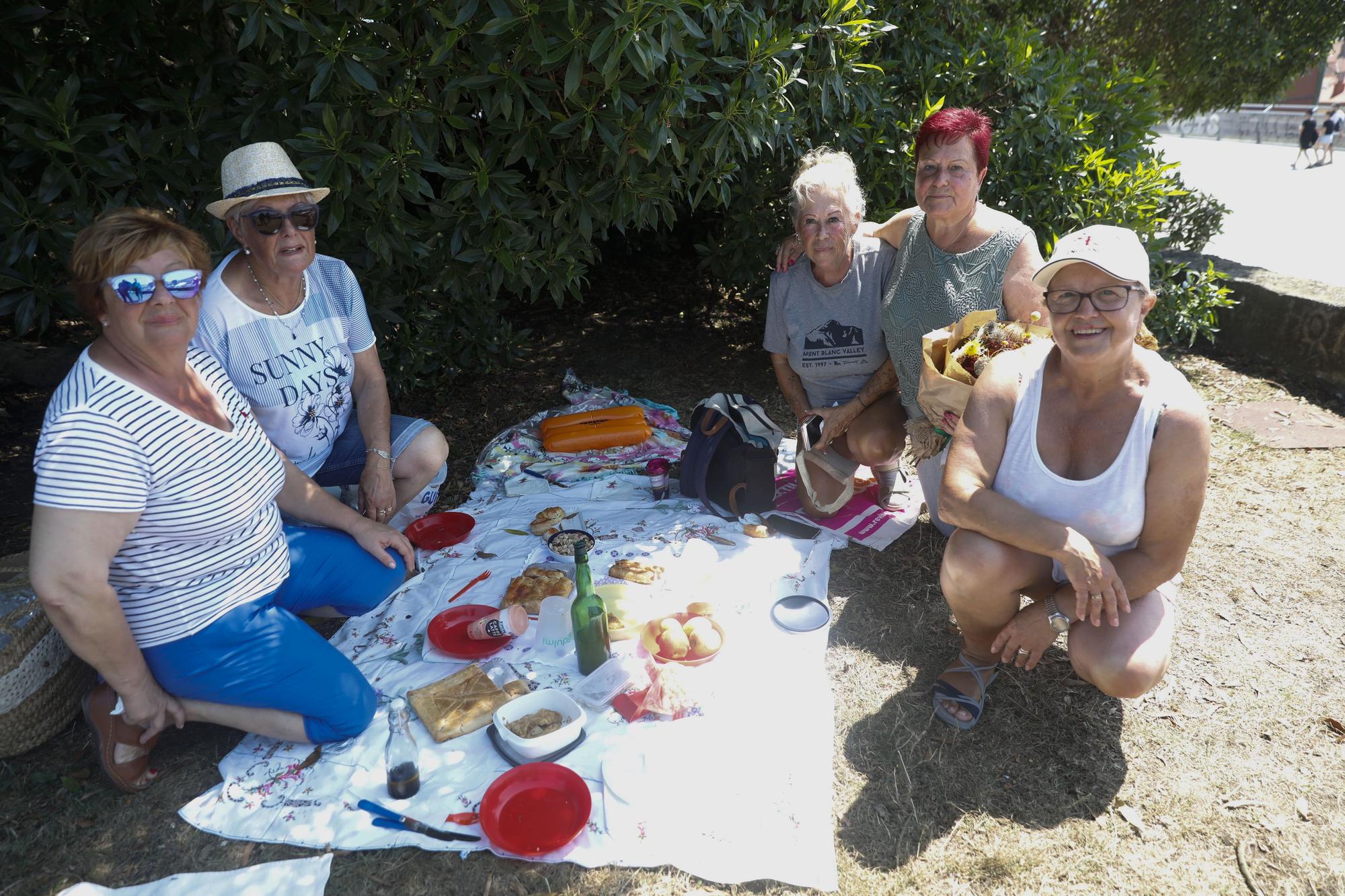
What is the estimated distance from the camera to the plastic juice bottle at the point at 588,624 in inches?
119

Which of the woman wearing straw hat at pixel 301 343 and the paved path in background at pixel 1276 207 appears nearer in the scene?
the woman wearing straw hat at pixel 301 343

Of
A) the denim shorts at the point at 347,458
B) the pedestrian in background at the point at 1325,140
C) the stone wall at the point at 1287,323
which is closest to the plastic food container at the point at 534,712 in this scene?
the denim shorts at the point at 347,458

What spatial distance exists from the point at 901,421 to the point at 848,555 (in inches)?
28.1

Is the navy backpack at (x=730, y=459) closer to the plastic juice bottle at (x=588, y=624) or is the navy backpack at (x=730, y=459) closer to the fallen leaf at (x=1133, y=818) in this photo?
the plastic juice bottle at (x=588, y=624)

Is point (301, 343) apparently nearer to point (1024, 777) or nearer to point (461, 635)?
point (461, 635)

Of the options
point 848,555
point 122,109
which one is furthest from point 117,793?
point 122,109

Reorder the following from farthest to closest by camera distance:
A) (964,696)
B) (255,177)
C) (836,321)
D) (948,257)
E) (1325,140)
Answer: (1325,140) → (836,321) → (948,257) → (255,177) → (964,696)

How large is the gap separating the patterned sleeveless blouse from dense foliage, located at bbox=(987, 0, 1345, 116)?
158 inches

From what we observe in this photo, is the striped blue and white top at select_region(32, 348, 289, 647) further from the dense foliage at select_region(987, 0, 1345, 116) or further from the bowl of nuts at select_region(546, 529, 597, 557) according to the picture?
the dense foliage at select_region(987, 0, 1345, 116)

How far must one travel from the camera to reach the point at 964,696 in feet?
9.67

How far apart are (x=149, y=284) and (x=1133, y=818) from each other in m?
3.38

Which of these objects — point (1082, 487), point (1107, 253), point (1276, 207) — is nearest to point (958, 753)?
point (1082, 487)

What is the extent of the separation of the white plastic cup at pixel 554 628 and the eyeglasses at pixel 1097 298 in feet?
6.80

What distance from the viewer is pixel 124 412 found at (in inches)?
93.7
